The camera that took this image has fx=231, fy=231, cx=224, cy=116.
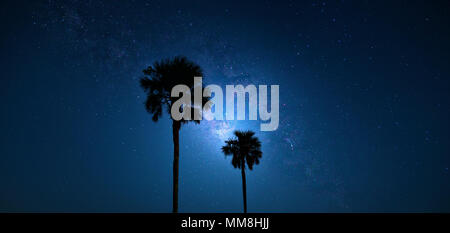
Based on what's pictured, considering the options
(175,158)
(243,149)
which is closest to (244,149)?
(243,149)

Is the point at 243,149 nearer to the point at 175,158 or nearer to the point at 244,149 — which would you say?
the point at 244,149

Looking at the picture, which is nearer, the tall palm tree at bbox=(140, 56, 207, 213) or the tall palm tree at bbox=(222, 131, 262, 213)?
the tall palm tree at bbox=(140, 56, 207, 213)

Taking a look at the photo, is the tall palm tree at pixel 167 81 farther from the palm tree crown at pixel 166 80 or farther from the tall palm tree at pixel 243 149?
the tall palm tree at pixel 243 149

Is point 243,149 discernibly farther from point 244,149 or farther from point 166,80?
point 166,80

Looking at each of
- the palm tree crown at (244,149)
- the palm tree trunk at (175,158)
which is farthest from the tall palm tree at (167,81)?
the palm tree crown at (244,149)

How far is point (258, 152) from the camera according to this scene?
27.8 m

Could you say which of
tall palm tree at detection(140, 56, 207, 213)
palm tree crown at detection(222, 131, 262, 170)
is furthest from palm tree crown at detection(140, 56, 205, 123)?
palm tree crown at detection(222, 131, 262, 170)

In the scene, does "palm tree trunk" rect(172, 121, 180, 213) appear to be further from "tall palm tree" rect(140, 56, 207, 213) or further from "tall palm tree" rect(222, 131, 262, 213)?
"tall palm tree" rect(222, 131, 262, 213)

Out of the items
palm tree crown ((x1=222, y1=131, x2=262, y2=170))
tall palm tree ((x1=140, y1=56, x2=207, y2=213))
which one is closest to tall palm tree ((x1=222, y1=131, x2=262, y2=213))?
palm tree crown ((x1=222, y1=131, x2=262, y2=170))

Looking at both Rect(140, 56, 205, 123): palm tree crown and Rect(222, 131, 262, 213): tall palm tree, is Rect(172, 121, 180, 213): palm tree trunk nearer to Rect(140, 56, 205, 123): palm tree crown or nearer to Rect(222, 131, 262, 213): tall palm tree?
Rect(140, 56, 205, 123): palm tree crown

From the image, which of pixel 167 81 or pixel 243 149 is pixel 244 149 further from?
pixel 167 81

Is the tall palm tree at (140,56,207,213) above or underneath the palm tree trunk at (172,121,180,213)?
above

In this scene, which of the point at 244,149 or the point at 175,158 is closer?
the point at 175,158

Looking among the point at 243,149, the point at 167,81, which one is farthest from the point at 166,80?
the point at 243,149
